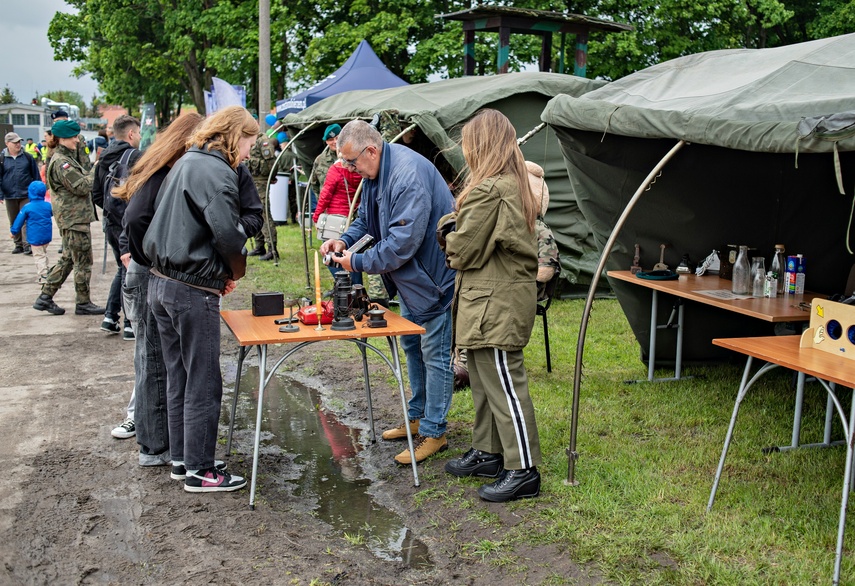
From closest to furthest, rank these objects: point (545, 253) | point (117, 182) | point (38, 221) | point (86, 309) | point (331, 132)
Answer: point (545, 253) → point (117, 182) → point (86, 309) → point (38, 221) → point (331, 132)

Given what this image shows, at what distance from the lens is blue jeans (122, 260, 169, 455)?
4762mm

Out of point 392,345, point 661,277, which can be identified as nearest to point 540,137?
point 661,277

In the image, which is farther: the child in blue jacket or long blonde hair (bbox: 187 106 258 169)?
the child in blue jacket

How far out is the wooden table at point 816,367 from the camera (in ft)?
11.2

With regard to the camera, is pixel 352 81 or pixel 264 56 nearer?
pixel 352 81

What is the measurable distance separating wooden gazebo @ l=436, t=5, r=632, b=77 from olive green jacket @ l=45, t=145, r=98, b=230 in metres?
6.01

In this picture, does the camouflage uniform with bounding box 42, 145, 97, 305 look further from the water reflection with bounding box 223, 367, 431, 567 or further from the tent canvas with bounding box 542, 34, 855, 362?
the tent canvas with bounding box 542, 34, 855, 362

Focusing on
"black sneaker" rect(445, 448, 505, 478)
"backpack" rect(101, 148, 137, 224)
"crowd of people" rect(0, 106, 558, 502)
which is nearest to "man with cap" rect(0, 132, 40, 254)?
"backpack" rect(101, 148, 137, 224)

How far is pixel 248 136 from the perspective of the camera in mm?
4363

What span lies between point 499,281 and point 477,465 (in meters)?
1.13

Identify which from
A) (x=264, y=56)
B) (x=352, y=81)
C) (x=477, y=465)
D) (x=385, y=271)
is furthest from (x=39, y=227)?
(x=264, y=56)

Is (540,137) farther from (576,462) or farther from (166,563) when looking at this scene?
(166,563)

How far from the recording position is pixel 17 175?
14.0 meters

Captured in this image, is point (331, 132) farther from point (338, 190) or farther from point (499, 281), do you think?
point (499, 281)
